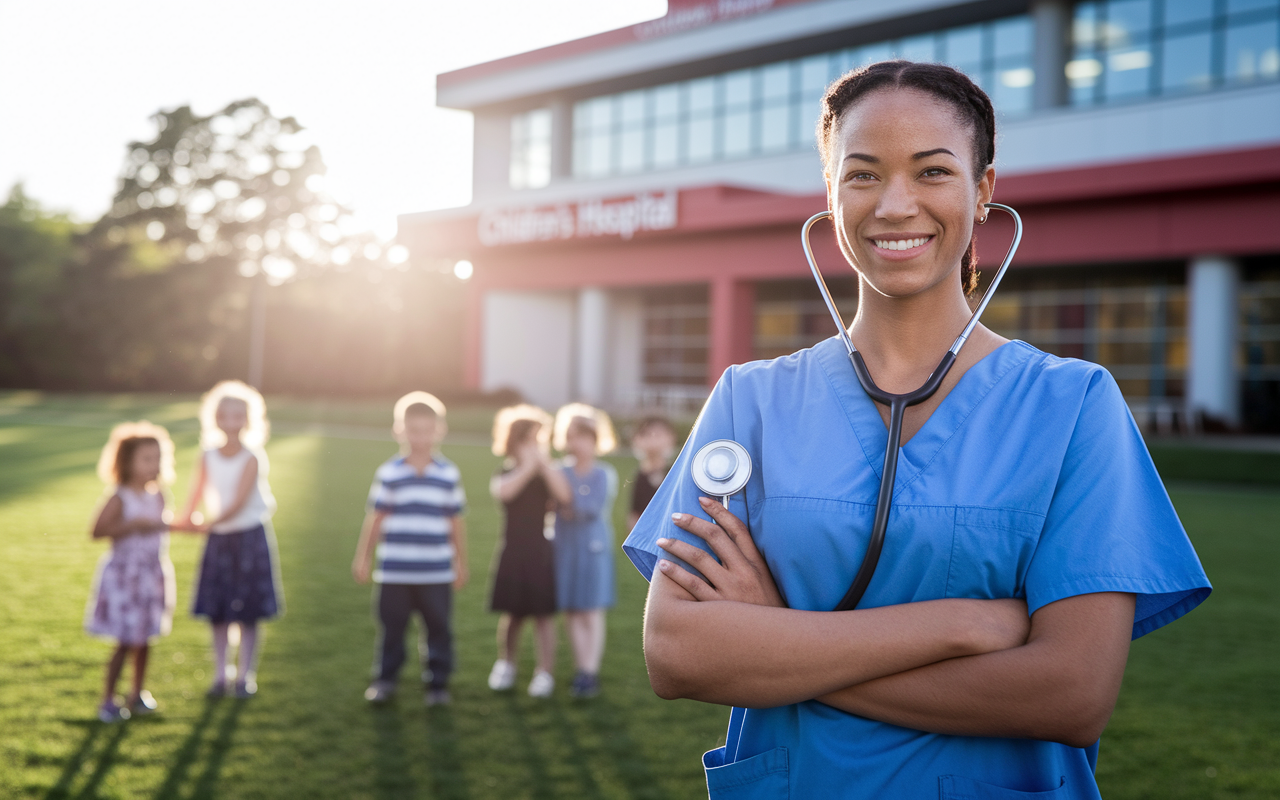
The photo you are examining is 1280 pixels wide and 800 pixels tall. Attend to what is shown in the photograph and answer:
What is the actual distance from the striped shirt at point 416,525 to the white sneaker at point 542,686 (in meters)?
0.72

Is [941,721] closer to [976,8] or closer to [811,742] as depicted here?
[811,742]

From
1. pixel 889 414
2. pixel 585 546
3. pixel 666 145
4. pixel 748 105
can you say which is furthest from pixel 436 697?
pixel 666 145

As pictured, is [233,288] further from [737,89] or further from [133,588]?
[133,588]

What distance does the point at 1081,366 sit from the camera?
161 cm

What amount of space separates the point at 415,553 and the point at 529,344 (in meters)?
27.7


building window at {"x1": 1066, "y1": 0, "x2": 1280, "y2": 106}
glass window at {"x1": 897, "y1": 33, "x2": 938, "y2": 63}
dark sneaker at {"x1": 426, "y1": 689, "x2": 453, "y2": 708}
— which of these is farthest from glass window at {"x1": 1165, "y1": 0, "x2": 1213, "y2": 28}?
dark sneaker at {"x1": 426, "y1": 689, "x2": 453, "y2": 708}

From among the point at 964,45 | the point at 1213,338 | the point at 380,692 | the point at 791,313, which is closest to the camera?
the point at 380,692

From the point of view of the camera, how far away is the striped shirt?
221 inches

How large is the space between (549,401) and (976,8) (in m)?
16.8

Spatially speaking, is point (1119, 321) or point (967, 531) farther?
point (1119, 321)

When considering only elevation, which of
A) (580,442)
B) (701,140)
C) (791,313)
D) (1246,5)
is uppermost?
(1246,5)

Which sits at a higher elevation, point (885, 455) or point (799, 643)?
point (885, 455)

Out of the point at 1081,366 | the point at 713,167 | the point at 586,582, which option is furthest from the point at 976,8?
the point at 1081,366

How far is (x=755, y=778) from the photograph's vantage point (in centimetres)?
166
